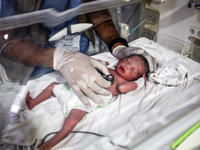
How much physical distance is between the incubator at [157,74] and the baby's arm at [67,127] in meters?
0.04

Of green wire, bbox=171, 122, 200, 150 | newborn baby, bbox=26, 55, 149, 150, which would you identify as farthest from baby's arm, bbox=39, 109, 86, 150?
green wire, bbox=171, 122, 200, 150

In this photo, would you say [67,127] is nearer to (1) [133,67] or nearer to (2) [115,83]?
(2) [115,83]

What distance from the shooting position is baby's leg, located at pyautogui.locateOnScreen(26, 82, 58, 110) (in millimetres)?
1105

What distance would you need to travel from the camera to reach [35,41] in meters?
1.17

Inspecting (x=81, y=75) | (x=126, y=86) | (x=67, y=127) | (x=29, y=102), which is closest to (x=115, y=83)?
(x=126, y=86)

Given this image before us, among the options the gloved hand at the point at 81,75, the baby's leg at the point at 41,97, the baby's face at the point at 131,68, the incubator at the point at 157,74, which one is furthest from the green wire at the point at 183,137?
the baby's leg at the point at 41,97

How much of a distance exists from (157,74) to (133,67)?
0.62 ft

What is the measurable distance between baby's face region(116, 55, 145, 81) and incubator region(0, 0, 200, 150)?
0.37 feet

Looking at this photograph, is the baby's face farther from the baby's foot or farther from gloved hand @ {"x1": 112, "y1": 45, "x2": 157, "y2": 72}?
the baby's foot

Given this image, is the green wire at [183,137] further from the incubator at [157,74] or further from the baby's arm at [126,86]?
the baby's arm at [126,86]

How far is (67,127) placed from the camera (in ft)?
3.25

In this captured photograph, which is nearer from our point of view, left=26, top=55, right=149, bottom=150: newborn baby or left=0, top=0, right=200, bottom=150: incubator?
left=0, top=0, right=200, bottom=150: incubator

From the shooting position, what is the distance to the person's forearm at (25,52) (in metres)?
1.10

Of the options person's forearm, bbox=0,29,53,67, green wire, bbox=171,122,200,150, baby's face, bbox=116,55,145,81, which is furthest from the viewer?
baby's face, bbox=116,55,145,81
